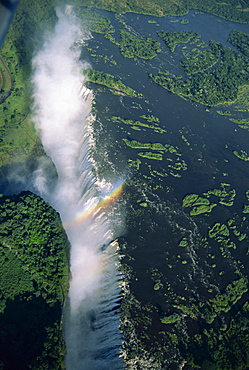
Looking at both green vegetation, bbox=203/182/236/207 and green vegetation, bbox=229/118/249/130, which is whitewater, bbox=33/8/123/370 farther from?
green vegetation, bbox=229/118/249/130

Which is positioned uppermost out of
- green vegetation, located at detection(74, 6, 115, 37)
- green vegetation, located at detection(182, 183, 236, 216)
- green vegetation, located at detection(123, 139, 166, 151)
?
green vegetation, located at detection(74, 6, 115, 37)

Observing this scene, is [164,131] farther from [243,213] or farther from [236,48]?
[236,48]

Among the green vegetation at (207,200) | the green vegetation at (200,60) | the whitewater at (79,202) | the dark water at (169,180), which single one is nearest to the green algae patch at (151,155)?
the dark water at (169,180)

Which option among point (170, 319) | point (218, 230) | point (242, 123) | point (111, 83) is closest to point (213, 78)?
point (242, 123)

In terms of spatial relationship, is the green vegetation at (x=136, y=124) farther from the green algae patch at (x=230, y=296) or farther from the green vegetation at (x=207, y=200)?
the green algae patch at (x=230, y=296)

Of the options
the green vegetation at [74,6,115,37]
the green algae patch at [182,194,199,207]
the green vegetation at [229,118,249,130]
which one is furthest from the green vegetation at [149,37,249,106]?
the green algae patch at [182,194,199,207]

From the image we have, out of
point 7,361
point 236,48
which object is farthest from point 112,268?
point 236,48

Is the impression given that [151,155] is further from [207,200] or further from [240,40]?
[240,40]
